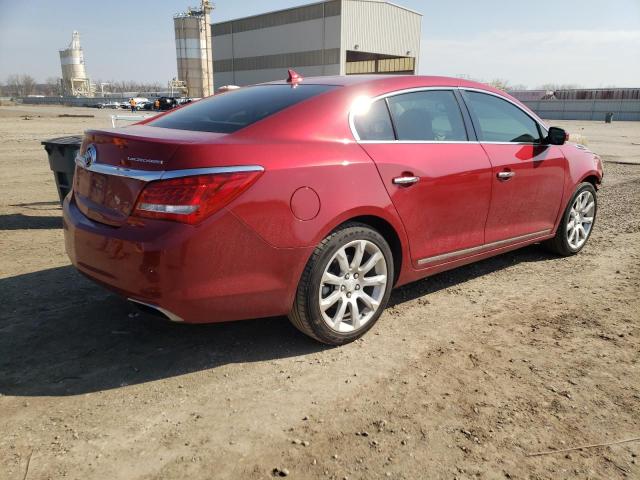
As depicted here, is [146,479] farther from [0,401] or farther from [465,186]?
[465,186]

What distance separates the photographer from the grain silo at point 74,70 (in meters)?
119

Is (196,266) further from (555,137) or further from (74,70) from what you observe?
(74,70)

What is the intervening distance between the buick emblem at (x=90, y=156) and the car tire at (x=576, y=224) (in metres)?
4.21

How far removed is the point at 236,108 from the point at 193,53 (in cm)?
8073

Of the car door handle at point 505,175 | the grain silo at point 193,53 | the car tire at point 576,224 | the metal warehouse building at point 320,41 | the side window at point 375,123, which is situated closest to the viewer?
the side window at point 375,123

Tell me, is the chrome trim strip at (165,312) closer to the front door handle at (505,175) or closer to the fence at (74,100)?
the front door handle at (505,175)

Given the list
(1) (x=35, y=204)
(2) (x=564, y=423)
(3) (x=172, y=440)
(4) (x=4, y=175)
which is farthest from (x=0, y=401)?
(4) (x=4, y=175)

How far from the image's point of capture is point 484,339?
3369 millimetres

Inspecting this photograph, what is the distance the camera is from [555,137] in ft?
14.9

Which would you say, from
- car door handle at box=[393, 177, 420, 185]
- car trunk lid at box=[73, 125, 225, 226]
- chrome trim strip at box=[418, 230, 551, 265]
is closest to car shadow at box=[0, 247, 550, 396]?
chrome trim strip at box=[418, 230, 551, 265]

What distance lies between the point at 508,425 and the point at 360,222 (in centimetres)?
141

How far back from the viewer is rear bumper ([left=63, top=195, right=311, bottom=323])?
2.56 meters

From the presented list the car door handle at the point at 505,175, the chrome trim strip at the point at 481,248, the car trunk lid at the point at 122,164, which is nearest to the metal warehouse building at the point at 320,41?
the chrome trim strip at the point at 481,248

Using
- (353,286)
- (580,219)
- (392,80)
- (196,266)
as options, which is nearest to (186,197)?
(196,266)
